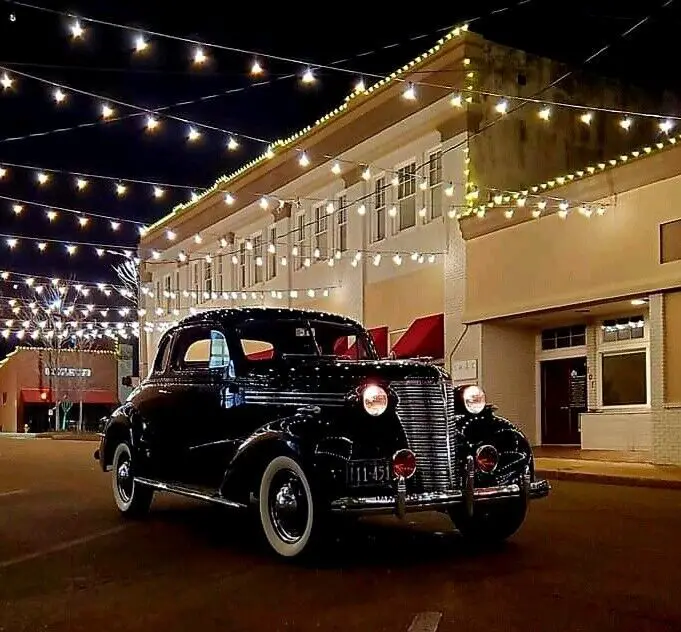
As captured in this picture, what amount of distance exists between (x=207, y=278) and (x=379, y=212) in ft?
36.9

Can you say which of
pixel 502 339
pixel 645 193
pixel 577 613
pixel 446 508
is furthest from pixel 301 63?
pixel 577 613

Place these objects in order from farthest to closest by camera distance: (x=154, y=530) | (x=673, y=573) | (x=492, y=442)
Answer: (x=154, y=530), (x=492, y=442), (x=673, y=573)

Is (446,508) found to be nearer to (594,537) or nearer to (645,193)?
(594,537)

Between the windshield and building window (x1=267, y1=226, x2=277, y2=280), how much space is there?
2013cm

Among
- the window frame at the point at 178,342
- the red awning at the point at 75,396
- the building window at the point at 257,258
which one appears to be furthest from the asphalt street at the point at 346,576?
the red awning at the point at 75,396

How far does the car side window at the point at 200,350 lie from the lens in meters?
8.77

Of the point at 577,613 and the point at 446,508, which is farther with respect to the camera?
the point at 446,508

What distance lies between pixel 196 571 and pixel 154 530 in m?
2.26

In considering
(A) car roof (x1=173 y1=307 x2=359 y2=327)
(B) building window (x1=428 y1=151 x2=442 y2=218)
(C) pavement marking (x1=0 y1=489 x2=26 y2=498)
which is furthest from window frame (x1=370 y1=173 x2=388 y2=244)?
(A) car roof (x1=173 y1=307 x2=359 y2=327)

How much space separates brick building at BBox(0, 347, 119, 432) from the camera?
53.8m

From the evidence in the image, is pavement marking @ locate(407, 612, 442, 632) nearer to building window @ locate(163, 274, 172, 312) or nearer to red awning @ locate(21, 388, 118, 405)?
building window @ locate(163, 274, 172, 312)

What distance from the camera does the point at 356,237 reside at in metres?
25.1

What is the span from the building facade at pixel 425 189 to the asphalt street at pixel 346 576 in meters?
11.2

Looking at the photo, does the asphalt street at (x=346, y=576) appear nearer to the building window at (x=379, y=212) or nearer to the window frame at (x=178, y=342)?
the window frame at (x=178, y=342)
